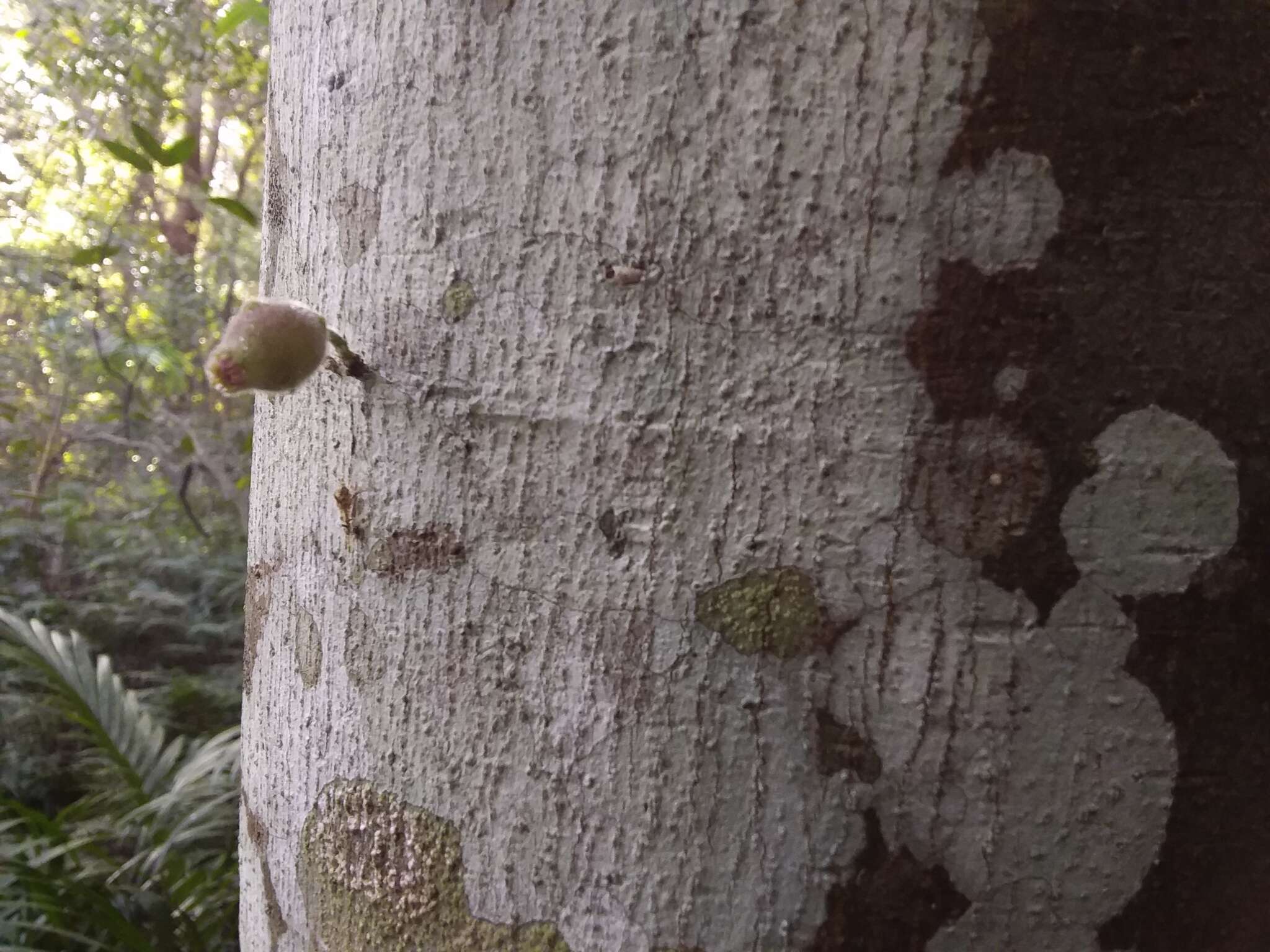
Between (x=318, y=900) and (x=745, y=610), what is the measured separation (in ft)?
0.87

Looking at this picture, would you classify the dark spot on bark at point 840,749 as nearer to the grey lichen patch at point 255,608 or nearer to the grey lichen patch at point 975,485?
the grey lichen patch at point 975,485

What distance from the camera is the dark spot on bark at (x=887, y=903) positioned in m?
0.36

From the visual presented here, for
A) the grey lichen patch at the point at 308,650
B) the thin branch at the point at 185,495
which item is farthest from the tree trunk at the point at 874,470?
the thin branch at the point at 185,495

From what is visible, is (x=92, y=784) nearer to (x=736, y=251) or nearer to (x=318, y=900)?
(x=318, y=900)

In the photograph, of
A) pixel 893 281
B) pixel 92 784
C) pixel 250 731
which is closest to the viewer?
pixel 893 281

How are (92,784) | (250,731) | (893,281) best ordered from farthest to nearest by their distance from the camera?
(92,784)
(250,731)
(893,281)

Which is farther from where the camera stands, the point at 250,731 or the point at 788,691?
the point at 250,731

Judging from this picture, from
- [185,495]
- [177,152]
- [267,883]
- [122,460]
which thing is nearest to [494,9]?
[267,883]

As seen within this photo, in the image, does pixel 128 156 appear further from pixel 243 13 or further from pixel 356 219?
pixel 356 219

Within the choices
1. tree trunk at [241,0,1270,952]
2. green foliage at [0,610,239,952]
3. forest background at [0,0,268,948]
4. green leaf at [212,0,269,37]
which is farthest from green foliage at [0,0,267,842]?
tree trunk at [241,0,1270,952]

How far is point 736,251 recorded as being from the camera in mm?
356

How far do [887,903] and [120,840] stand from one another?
244 centimetres

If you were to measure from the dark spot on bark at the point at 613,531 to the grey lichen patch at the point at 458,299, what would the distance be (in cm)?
11

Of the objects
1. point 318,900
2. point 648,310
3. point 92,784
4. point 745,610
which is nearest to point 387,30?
point 648,310
